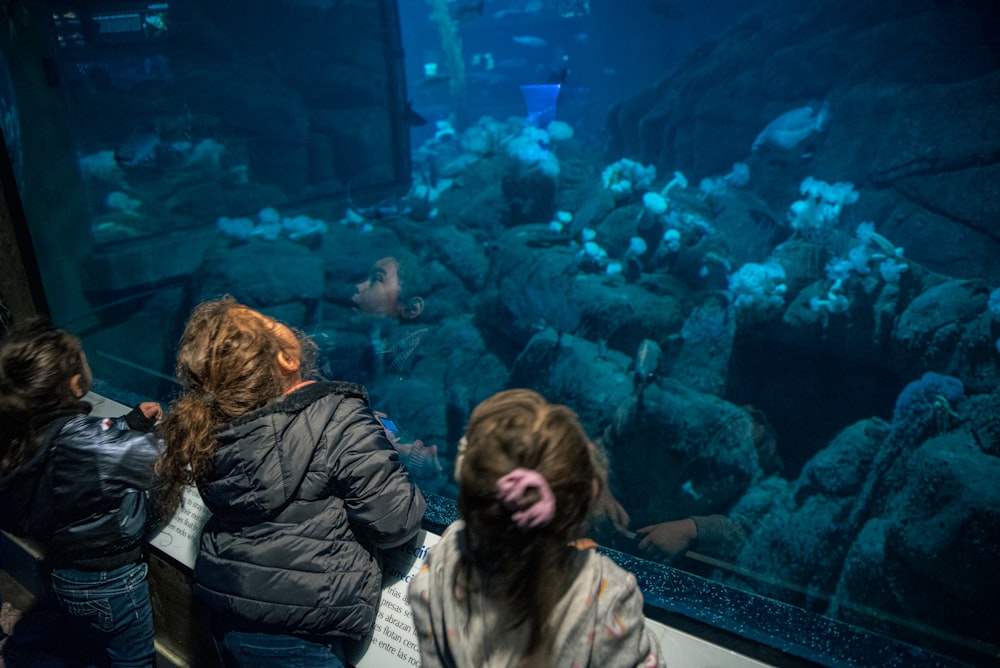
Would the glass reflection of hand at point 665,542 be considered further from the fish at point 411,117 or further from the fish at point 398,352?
the fish at point 411,117

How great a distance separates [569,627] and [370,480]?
66 cm

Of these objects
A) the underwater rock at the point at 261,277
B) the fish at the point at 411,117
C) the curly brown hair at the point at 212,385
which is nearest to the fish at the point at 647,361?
the curly brown hair at the point at 212,385

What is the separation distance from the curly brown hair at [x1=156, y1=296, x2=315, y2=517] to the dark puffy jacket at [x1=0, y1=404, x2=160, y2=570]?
1.08 feet

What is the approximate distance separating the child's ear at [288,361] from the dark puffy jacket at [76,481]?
2.00 feet

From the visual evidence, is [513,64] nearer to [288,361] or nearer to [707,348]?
[707,348]

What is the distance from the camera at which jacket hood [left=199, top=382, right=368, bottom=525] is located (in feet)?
4.33

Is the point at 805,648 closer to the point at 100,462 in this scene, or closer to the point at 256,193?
the point at 100,462

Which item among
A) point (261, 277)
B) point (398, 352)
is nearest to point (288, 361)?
point (398, 352)

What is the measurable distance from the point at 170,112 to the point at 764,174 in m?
12.9

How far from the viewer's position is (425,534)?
1.72m

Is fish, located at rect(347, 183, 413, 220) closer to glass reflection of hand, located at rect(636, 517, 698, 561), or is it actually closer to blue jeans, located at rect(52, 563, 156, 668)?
glass reflection of hand, located at rect(636, 517, 698, 561)

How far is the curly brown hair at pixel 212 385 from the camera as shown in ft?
4.40

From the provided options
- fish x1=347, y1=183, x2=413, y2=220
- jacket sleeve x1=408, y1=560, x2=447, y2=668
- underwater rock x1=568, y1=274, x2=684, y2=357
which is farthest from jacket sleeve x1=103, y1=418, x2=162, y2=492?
fish x1=347, y1=183, x2=413, y2=220

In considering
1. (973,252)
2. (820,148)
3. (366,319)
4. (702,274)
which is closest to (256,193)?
(366,319)
